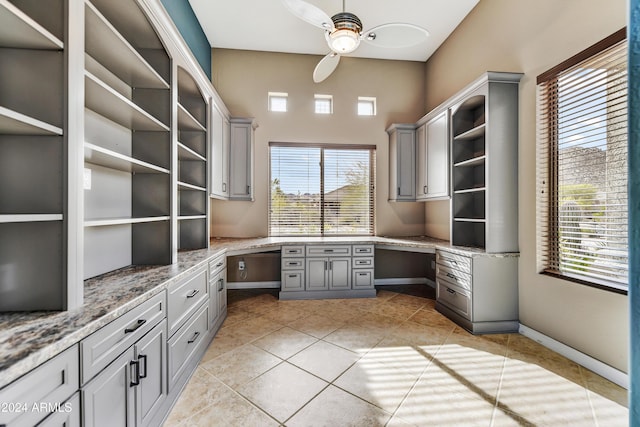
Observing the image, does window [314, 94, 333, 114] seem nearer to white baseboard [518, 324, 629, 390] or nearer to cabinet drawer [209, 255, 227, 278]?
cabinet drawer [209, 255, 227, 278]

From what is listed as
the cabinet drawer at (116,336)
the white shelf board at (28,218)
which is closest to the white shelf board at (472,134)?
the cabinet drawer at (116,336)

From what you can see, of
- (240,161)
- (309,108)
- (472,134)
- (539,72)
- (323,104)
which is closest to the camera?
(539,72)

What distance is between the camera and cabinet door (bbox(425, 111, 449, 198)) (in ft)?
11.1

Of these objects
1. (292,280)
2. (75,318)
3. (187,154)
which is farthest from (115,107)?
(292,280)

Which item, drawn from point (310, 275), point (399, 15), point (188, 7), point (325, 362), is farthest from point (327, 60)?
point (325, 362)

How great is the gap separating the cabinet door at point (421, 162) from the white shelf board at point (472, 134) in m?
0.62

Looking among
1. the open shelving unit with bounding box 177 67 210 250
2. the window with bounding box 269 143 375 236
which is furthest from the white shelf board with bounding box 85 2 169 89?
the window with bounding box 269 143 375 236

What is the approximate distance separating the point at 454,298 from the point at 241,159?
3.32 m

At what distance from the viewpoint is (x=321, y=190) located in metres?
4.46

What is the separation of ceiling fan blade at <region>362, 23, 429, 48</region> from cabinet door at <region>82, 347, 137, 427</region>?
286 centimetres

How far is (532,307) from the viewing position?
8.50 ft

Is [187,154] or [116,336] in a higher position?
[187,154]

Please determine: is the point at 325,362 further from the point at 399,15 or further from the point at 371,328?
the point at 399,15

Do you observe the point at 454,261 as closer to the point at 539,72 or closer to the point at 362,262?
the point at 362,262
